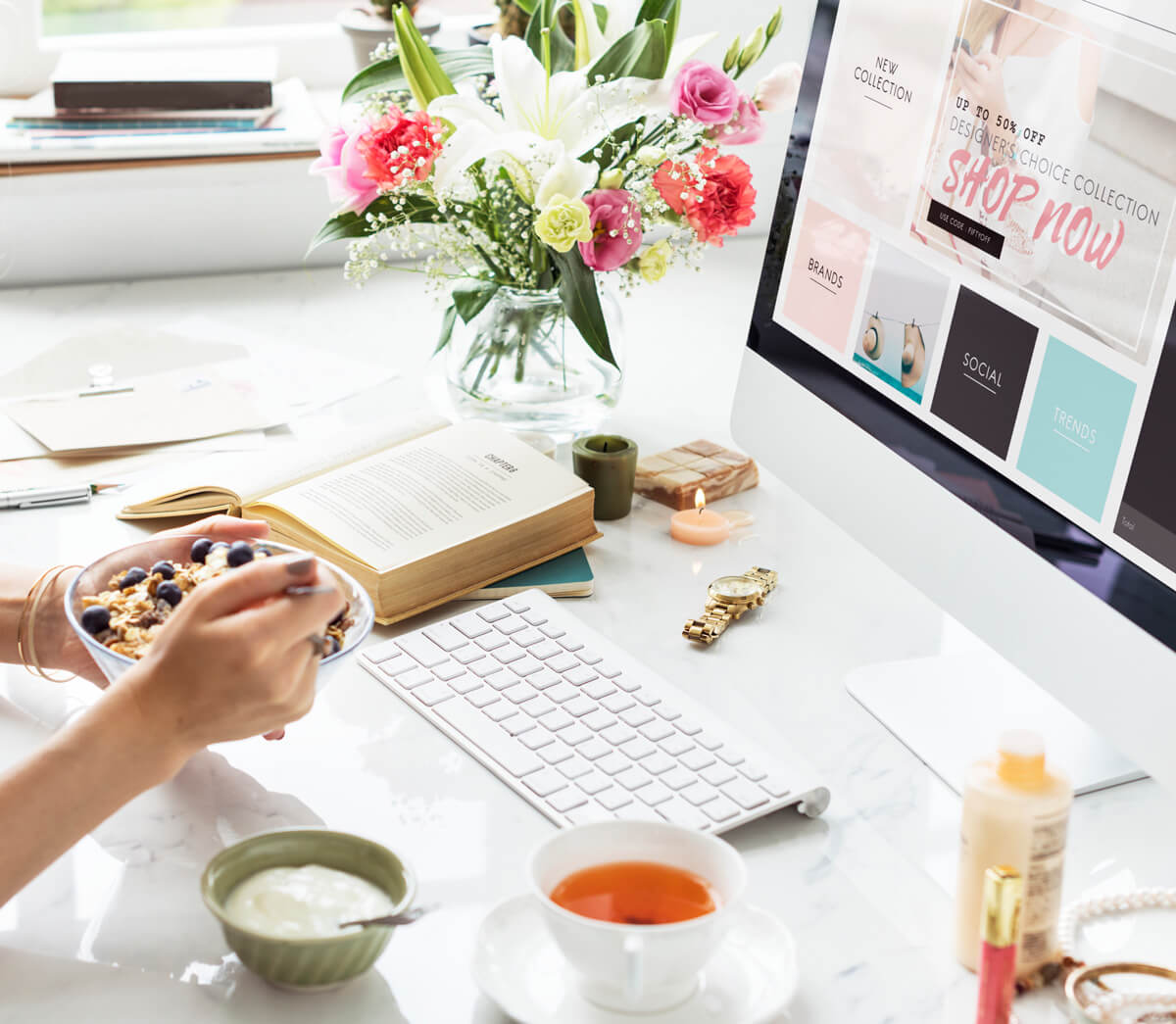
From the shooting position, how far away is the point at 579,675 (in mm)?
965

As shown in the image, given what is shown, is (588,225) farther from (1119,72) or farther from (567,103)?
(1119,72)

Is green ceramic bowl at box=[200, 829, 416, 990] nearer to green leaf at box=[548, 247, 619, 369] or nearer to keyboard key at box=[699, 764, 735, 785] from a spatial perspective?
keyboard key at box=[699, 764, 735, 785]

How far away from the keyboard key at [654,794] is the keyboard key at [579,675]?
0.13 meters

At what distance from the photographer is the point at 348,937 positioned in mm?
665

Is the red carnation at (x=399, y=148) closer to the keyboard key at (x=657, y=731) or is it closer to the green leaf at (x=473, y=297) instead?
the green leaf at (x=473, y=297)

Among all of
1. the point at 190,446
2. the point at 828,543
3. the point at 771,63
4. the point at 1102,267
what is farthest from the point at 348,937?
the point at 771,63

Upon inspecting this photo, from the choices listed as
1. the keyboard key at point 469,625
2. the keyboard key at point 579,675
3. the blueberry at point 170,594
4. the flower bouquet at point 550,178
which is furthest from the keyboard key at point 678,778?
the flower bouquet at point 550,178

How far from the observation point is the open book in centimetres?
106

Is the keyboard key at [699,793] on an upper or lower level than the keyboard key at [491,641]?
upper

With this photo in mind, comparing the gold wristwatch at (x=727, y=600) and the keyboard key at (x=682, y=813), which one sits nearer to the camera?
the keyboard key at (x=682, y=813)

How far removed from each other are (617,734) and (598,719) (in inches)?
0.9

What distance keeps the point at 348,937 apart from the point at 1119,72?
61 cm

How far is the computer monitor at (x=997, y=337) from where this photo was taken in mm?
739

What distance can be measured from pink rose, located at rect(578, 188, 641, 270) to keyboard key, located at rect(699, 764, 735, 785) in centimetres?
51
